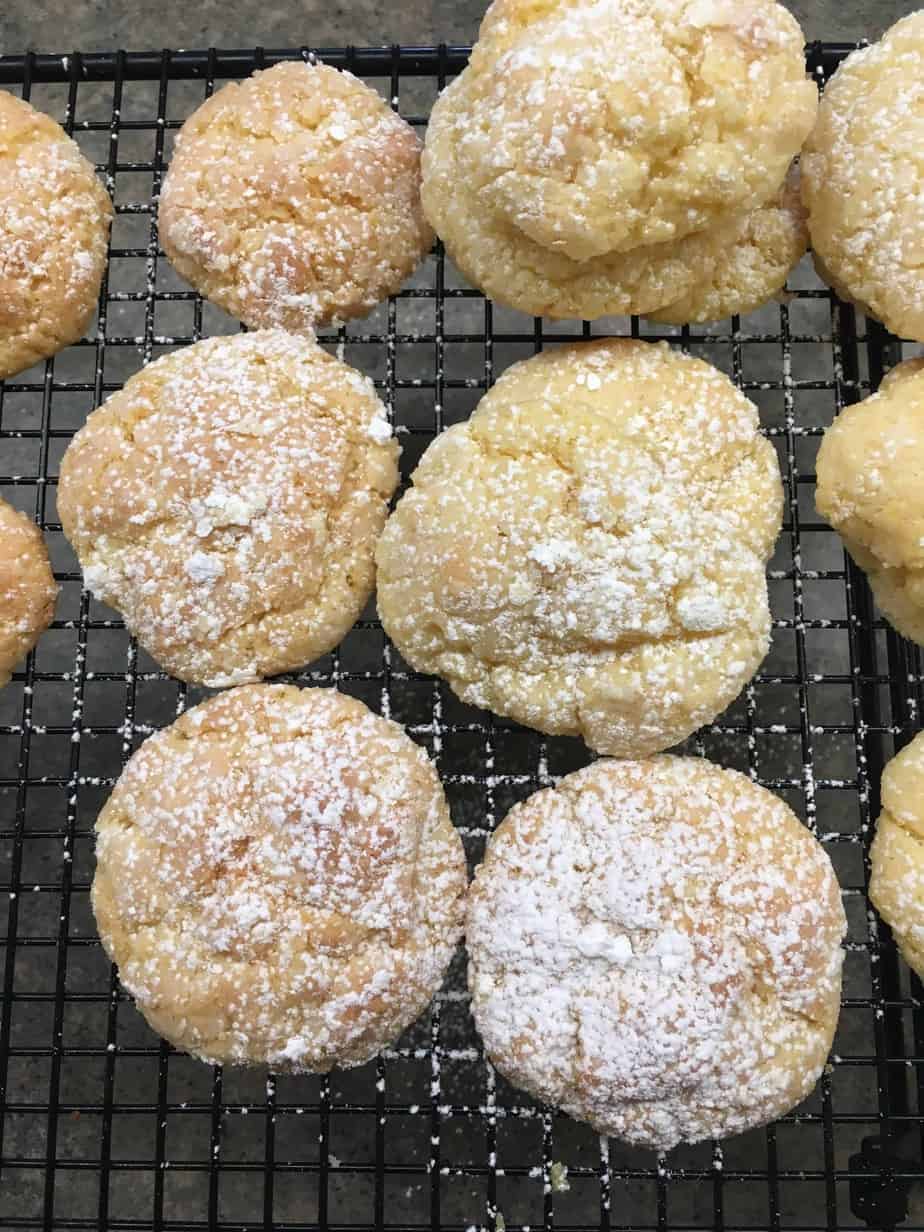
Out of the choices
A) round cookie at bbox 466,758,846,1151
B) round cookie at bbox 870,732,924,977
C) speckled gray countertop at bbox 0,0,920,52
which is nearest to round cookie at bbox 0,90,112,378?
speckled gray countertop at bbox 0,0,920,52

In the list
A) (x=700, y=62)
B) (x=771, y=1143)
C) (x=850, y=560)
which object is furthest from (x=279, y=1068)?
(x=700, y=62)

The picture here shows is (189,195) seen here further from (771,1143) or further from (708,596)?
(771,1143)

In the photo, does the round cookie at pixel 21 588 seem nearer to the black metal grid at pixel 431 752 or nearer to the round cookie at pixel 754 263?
the black metal grid at pixel 431 752

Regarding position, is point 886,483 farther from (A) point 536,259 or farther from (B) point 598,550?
(A) point 536,259

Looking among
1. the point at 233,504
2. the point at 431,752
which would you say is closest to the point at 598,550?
the point at 233,504

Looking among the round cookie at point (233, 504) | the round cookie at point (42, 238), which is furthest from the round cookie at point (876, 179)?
the round cookie at point (42, 238)

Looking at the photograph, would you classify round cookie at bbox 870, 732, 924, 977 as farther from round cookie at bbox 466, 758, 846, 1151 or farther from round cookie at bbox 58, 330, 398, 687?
round cookie at bbox 58, 330, 398, 687
